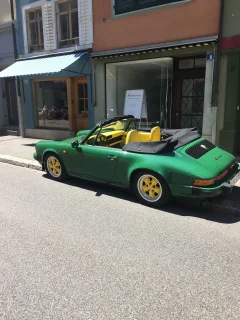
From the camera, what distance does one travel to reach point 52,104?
37.4ft

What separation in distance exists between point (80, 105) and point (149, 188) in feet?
22.6

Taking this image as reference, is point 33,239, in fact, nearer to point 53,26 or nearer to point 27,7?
point 53,26

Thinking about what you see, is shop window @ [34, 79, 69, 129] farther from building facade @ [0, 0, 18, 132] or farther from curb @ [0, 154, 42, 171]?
curb @ [0, 154, 42, 171]

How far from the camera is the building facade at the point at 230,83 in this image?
6707mm

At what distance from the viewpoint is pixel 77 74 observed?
9930 mm

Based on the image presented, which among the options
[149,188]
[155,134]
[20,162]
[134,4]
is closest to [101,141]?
[155,134]

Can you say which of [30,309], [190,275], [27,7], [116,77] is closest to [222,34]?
[116,77]

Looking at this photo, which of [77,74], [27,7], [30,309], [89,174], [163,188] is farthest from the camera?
[27,7]

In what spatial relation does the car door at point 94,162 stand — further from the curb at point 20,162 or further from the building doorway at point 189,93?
the building doorway at point 189,93

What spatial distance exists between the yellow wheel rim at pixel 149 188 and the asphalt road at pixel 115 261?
0.67 feet

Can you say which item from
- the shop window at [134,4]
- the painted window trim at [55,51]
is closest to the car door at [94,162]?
the shop window at [134,4]

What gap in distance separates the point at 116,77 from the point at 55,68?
6.71ft

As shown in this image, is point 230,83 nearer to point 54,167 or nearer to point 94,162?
point 94,162

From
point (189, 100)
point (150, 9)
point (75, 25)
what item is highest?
point (75, 25)
